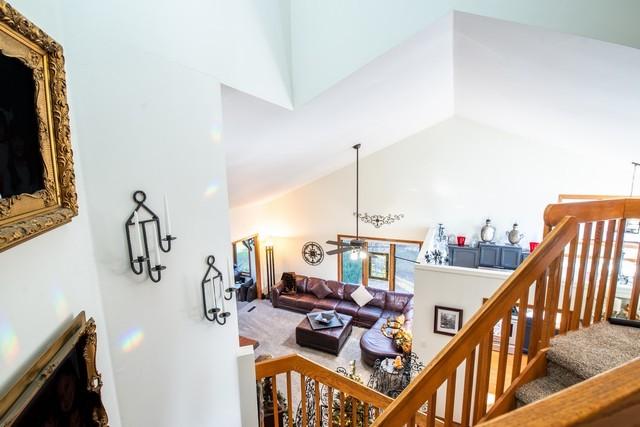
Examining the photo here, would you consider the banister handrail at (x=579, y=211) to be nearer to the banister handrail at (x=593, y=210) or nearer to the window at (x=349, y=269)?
the banister handrail at (x=593, y=210)

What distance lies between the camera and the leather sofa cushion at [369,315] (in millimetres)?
6934

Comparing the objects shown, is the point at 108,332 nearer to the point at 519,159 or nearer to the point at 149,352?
the point at 149,352

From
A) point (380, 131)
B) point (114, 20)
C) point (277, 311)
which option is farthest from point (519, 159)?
point (114, 20)

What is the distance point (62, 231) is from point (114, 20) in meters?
0.82

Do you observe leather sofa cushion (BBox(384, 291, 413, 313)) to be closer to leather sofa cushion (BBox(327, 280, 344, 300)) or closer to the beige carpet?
the beige carpet

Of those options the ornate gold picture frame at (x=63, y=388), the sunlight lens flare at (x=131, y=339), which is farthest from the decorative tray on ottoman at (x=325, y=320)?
the ornate gold picture frame at (x=63, y=388)

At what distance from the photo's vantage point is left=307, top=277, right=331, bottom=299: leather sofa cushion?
7812 mm

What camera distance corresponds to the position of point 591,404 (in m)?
0.39

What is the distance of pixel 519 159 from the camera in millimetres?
6223

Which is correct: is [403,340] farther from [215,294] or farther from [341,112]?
[215,294]

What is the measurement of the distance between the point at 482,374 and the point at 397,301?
577 cm

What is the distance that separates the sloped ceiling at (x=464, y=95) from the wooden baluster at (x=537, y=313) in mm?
1224

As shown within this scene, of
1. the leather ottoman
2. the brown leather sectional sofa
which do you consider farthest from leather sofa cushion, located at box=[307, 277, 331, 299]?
the leather ottoman

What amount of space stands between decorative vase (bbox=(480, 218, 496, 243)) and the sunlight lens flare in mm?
6475
